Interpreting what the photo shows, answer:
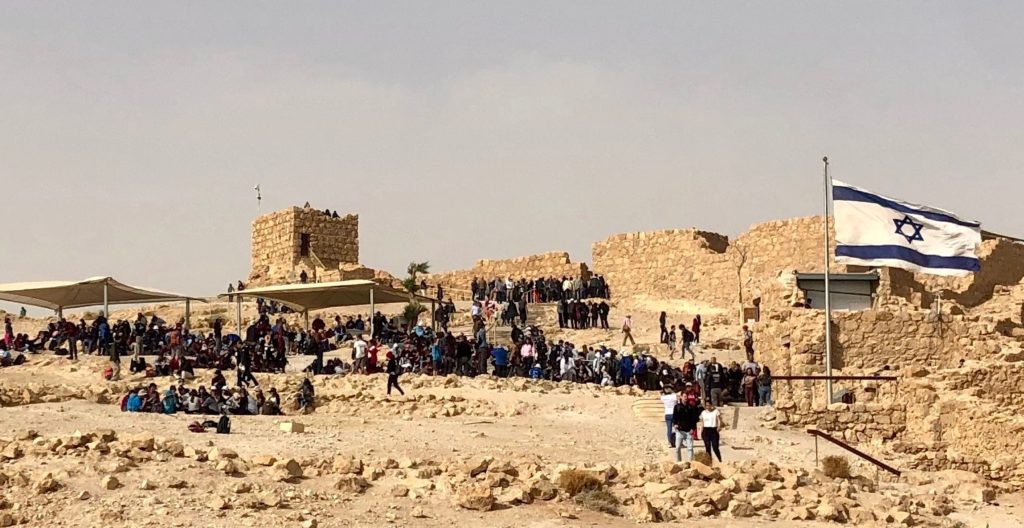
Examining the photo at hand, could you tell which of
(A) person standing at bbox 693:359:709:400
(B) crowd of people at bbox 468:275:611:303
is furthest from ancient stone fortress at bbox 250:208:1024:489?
(B) crowd of people at bbox 468:275:611:303

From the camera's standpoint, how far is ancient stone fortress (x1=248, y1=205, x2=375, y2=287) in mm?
45625

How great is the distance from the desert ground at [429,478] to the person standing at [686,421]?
3.11 feet

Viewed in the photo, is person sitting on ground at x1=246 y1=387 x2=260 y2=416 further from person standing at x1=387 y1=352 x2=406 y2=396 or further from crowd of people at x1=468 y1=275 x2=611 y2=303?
crowd of people at x1=468 y1=275 x2=611 y2=303

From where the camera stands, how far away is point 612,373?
84.1 feet

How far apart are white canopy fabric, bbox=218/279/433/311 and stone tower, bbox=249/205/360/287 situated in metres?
13.0

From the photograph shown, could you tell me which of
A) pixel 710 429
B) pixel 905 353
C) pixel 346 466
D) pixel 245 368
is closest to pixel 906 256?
pixel 905 353

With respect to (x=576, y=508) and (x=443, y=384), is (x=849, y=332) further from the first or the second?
(x=576, y=508)

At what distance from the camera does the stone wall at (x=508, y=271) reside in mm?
43781

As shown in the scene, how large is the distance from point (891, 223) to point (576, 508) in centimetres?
994

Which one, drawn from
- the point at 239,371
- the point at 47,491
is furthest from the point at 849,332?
the point at 47,491

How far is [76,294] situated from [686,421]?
1750 cm

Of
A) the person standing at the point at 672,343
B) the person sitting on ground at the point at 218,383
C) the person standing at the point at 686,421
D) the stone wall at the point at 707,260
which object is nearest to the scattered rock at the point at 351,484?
Result: the person standing at the point at 686,421

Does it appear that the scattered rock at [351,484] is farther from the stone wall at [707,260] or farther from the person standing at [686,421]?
the stone wall at [707,260]

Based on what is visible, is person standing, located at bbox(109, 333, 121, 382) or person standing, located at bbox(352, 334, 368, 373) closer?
person standing, located at bbox(109, 333, 121, 382)
